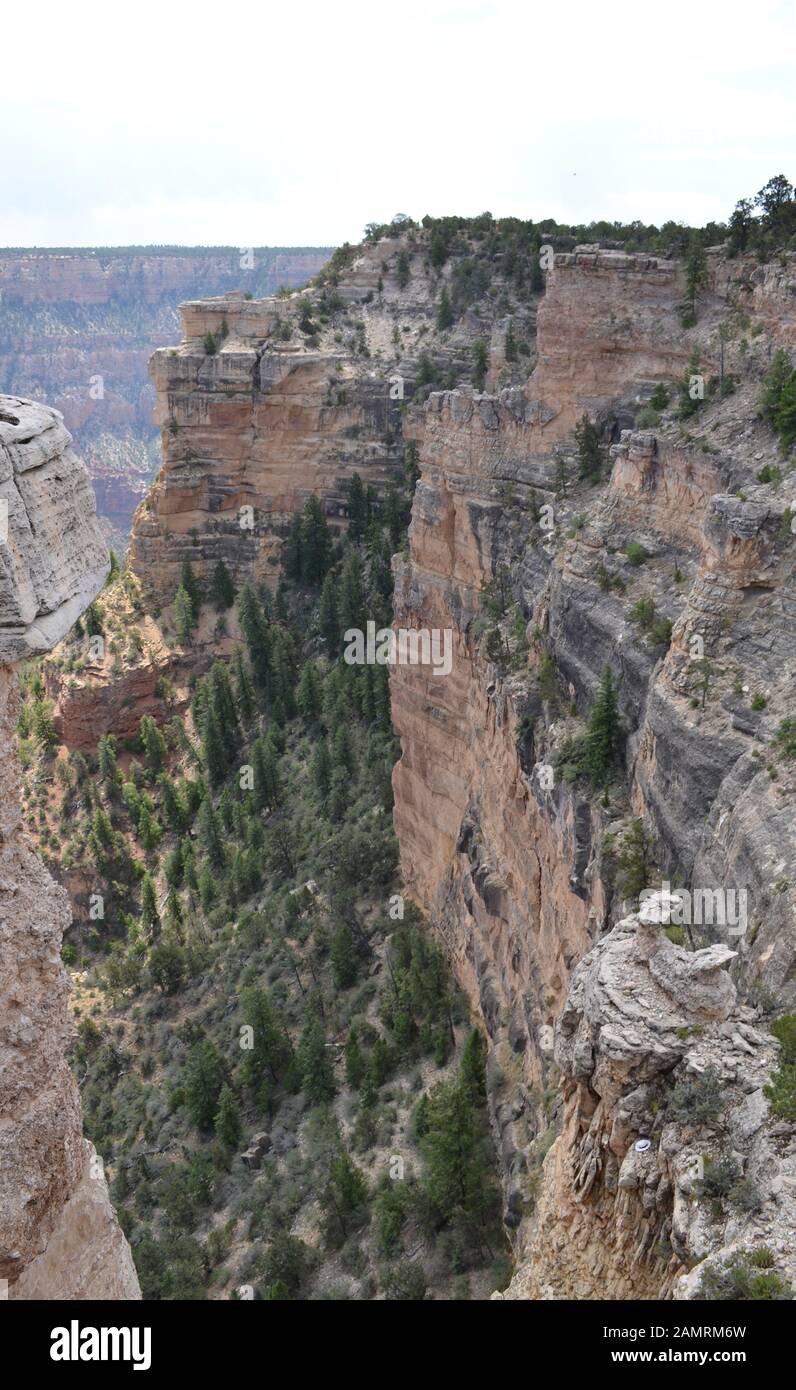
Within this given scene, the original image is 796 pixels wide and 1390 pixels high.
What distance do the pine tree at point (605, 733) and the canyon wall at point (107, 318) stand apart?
532 feet

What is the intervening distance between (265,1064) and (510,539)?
60.7ft

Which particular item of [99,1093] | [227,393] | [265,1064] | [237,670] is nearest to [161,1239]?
[265,1064]

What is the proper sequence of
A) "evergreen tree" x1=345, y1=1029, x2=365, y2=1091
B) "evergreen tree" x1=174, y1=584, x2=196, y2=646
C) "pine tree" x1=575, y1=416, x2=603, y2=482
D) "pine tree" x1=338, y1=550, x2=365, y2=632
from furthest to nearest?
1. "evergreen tree" x1=174, y1=584, x2=196, y2=646
2. "pine tree" x1=338, y1=550, x2=365, y2=632
3. "evergreen tree" x1=345, y1=1029, x2=365, y2=1091
4. "pine tree" x1=575, y1=416, x2=603, y2=482

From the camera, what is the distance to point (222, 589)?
62.6m

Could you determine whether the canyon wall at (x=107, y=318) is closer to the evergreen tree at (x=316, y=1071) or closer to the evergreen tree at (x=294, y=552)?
the evergreen tree at (x=294, y=552)

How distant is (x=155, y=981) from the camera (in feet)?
137

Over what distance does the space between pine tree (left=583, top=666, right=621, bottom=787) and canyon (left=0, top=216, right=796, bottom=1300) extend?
11.8 inches

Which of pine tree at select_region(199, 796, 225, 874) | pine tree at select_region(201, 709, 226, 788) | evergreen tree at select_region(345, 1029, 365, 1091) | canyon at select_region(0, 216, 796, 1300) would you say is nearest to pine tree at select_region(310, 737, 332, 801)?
pine tree at select_region(199, 796, 225, 874)

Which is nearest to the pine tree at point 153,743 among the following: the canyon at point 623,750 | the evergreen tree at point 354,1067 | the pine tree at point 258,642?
the pine tree at point 258,642

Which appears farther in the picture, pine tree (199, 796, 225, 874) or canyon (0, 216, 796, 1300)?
pine tree (199, 796, 225, 874)

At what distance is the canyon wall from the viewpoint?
18288 cm

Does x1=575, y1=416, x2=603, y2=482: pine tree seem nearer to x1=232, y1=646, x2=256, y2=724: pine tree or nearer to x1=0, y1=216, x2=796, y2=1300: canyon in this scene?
x1=0, y1=216, x2=796, y2=1300: canyon

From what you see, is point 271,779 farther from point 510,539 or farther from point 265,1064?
point 510,539

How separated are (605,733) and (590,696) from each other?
74.8 inches
